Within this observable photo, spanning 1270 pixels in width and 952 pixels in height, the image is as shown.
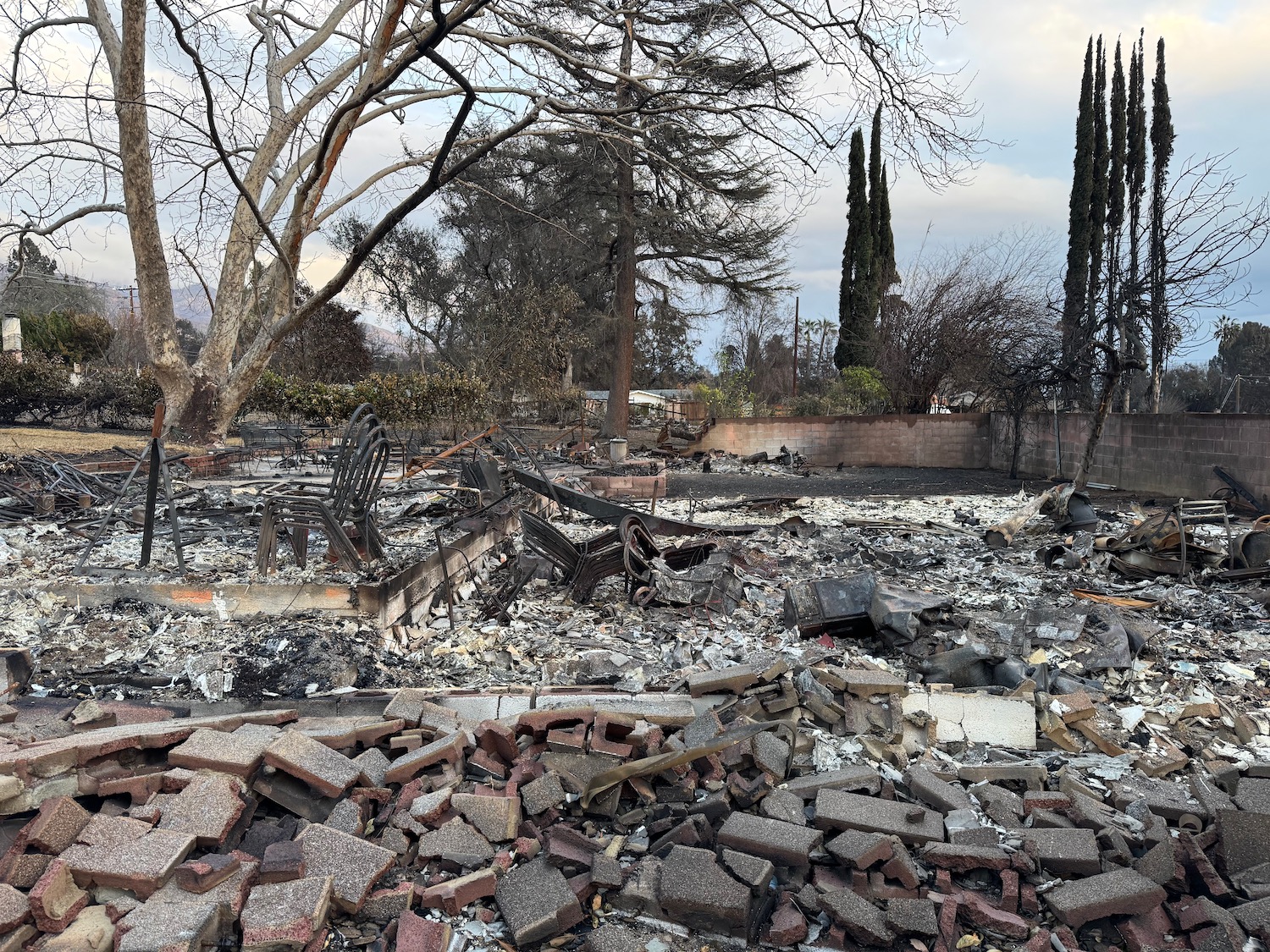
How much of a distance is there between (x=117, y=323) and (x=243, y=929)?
40.6m

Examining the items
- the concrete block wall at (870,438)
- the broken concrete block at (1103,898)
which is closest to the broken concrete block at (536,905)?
the broken concrete block at (1103,898)

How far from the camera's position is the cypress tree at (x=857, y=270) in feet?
86.2

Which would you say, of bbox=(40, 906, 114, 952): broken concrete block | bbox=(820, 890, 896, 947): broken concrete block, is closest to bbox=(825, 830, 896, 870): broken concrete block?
bbox=(820, 890, 896, 947): broken concrete block

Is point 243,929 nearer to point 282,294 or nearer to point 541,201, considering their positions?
point 282,294

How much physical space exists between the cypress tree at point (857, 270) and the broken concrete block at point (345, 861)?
24.7 metres

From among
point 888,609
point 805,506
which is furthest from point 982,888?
point 805,506

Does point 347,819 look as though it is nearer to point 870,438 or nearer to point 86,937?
point 86,937

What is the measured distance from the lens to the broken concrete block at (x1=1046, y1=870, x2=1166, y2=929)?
2.34 m

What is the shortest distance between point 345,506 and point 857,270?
25.0 meters

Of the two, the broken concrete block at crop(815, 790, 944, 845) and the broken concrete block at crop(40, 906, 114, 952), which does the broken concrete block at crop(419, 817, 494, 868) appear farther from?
the broken concrete block at crop(815, 790, 944, 845)

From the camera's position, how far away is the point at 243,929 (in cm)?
219

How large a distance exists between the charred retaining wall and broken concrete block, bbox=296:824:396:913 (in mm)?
11688

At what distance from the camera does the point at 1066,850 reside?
8.37 ft

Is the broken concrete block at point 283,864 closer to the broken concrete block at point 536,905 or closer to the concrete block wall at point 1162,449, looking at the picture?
the broken concrete block at point 536,905
